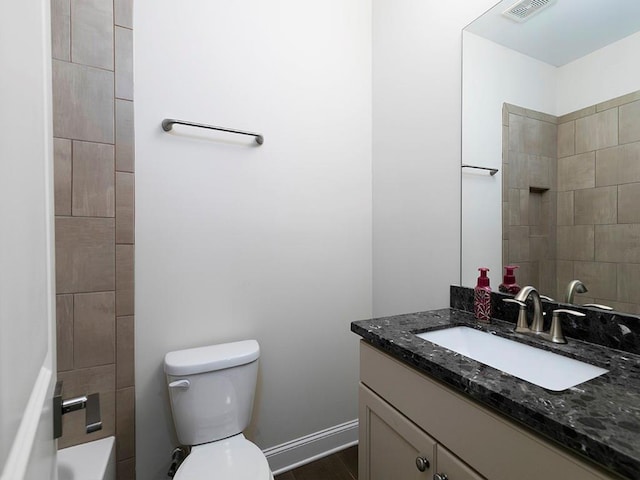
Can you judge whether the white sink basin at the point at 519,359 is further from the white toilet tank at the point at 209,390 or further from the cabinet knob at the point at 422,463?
the white toilet tank at the point at 209,390

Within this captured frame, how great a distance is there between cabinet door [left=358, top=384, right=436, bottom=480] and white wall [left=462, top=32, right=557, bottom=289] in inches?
25.6

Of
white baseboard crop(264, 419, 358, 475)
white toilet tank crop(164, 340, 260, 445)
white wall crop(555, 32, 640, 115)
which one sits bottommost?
white baseboard crop(264, 419, 358, 475)

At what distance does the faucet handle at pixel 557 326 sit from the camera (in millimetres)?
927

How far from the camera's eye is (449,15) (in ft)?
4.57

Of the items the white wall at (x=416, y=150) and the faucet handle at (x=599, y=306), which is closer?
the faucet handle at (x=599, y=306)

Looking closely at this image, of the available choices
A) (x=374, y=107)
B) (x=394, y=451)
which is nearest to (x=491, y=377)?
(x=394, y=451)

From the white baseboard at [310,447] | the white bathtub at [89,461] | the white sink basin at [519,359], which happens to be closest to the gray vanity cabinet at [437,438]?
the white sink basin at [519,359]

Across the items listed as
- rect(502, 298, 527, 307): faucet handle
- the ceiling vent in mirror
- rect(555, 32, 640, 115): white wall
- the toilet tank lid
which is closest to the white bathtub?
the toilet tank lid

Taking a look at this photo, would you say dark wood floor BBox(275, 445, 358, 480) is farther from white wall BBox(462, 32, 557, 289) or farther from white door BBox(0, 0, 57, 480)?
white door BBox(0, 0, 57, 480)

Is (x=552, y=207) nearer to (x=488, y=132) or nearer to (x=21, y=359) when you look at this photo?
(x=488, y=132)

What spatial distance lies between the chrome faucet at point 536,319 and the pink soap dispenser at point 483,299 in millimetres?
105

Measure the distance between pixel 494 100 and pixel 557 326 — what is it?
2.85 feet

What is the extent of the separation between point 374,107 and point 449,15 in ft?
1.91

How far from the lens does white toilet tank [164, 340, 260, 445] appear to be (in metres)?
1.24
